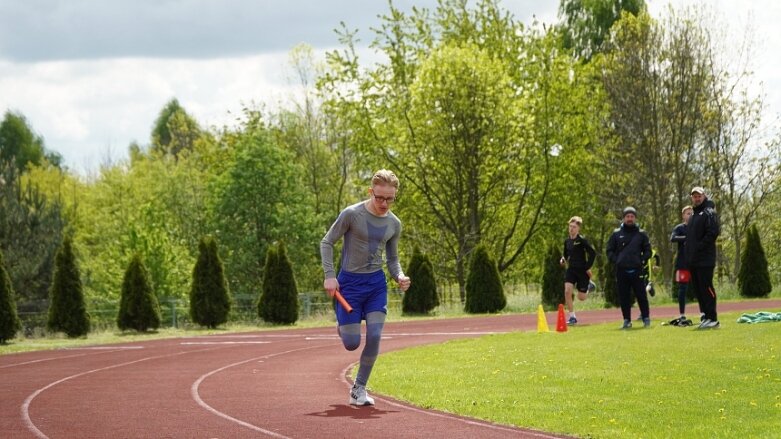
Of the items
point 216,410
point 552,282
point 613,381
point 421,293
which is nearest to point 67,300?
point 421,293

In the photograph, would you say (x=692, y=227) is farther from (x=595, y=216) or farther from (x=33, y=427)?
(x=595, y=216)

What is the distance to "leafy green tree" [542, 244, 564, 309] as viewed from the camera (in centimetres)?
3941

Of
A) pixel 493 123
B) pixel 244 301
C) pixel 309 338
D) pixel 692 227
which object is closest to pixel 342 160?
pixel 244 301

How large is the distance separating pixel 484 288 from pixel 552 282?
2650mm

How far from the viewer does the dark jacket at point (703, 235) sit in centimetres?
1994

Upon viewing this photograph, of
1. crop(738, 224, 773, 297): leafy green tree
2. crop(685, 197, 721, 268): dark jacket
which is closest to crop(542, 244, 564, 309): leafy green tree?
crop(738, 224, 773, 297): leafy green tree

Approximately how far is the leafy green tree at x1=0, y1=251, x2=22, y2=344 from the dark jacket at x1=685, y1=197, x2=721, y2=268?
1727 cm

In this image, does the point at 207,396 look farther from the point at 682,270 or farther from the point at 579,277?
the point at 579,277

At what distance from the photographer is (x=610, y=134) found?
5247cm

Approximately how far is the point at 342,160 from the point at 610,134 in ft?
71.5

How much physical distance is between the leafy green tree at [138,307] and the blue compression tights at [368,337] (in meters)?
22.0

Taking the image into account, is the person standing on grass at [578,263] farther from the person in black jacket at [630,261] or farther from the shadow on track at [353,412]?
the shadow on track at [353,412]

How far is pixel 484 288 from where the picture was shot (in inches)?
1523

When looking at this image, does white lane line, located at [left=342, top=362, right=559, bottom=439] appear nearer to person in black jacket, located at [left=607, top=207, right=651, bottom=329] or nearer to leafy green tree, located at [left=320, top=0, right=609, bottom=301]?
person in black jacket, located at [left=607, top=207, right=651, bottom=329]
